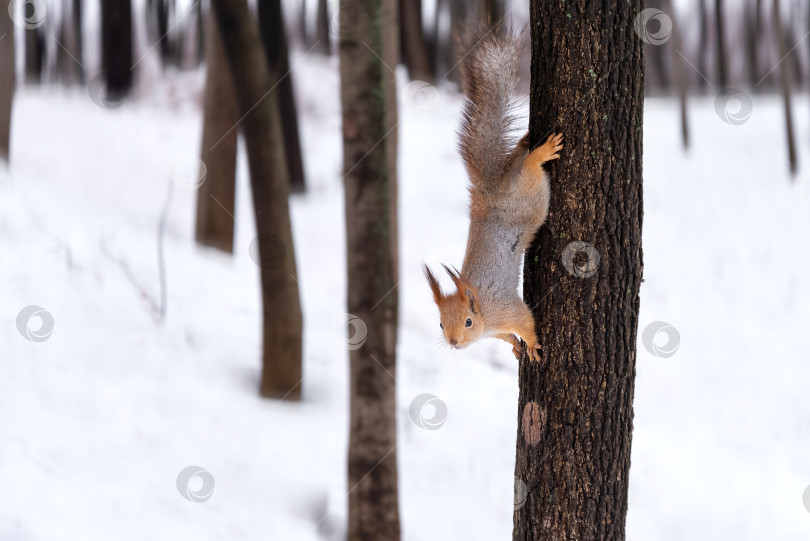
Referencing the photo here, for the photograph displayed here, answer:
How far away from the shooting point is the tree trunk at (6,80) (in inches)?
284

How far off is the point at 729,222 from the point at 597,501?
8.98m

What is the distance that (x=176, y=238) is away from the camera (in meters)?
7.85

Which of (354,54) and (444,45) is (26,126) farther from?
(444,45)

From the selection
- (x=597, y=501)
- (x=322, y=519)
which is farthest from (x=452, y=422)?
(x=597, y=501)

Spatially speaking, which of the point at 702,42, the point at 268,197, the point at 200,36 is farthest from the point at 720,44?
the point at 268,197

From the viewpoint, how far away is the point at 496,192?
2168 millimetres

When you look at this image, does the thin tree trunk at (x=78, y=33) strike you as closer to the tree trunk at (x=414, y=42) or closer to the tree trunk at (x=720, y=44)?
the tree trunk at (x=414, y=42)
